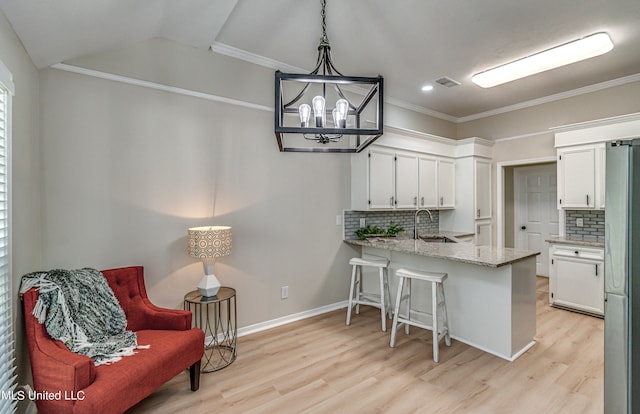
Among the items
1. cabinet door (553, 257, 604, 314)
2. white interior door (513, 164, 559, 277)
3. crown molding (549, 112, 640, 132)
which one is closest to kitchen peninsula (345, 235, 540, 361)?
cabinet door (553, 257, 604, 314)

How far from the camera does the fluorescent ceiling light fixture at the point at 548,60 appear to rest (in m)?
2.99

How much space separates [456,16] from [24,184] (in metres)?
3.41

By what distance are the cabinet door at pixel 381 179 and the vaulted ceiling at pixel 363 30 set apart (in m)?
1.01

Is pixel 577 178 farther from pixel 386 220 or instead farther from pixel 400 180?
pixel 386 220

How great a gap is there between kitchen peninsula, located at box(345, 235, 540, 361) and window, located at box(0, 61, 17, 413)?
294 centimetres

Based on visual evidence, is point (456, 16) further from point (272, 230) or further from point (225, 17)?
point (272, 230)

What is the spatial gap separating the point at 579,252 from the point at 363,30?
12.0ft

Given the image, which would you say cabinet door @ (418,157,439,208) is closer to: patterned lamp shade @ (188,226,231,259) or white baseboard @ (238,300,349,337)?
white baseboard @ (238,300,349,337)

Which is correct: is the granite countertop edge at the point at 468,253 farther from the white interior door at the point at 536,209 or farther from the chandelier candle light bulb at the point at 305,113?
the white interior door at the point at 536,209

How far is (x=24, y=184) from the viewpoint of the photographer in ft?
6.29

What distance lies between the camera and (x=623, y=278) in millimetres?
1069

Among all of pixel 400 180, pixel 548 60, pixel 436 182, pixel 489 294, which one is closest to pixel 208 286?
pixel 489 294

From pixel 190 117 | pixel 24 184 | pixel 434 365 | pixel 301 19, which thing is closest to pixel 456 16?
pixel 301 19

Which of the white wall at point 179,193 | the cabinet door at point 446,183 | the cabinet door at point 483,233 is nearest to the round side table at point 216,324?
the white wall at point 179,193
